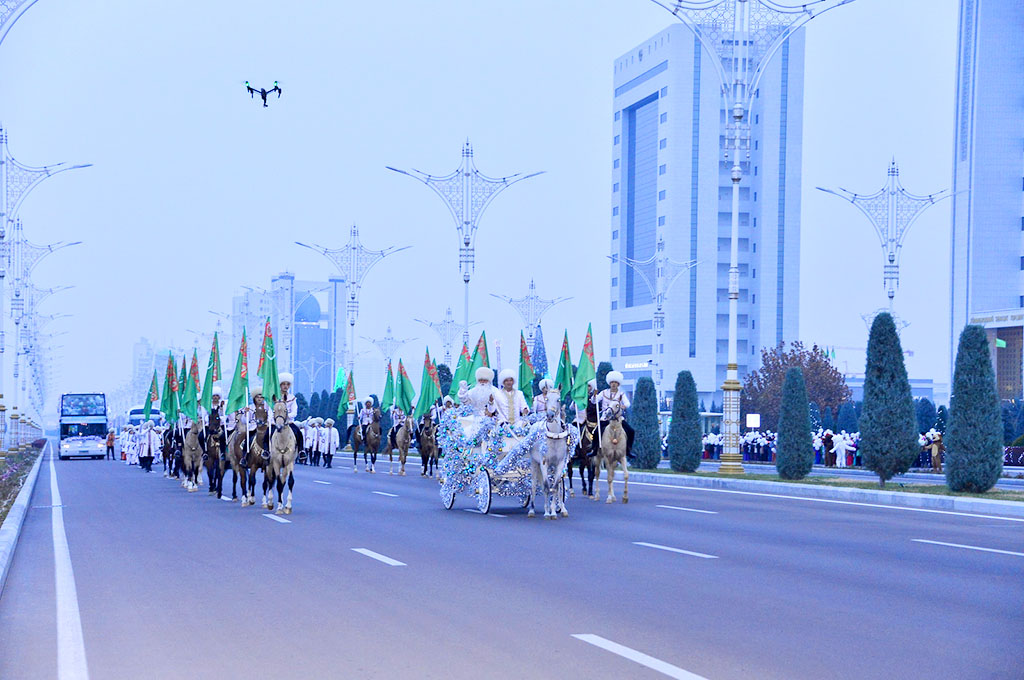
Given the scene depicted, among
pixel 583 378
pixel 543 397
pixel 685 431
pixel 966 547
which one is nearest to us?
pixel 966 547

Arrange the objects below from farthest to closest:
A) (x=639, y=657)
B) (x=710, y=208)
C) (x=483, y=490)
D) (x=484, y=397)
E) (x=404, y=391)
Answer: (x=710, y=208)
(x=404, y=391)
(x=483, y=490)
(x=484, y=397)
(x=639, y=657)

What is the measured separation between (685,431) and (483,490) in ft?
55.9

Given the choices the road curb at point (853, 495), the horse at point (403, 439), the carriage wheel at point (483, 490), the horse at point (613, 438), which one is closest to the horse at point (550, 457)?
the carriage wheel at point (483, 490)

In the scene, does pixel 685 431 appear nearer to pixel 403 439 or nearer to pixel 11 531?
pixel 403 439

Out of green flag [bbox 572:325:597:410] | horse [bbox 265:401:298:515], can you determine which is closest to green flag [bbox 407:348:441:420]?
green flag [bbox 572:325:597:410]

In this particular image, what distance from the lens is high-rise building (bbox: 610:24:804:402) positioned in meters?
149

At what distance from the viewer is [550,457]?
21.8 m

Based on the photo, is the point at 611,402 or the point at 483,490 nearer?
the point at 483,490

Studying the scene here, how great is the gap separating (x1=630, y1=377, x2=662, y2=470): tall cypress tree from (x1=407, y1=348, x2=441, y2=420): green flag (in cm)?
626

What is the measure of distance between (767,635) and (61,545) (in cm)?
1058

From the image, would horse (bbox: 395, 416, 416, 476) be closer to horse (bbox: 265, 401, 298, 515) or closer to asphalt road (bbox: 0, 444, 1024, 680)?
horse (bbox: 265, 401, 298, 515)

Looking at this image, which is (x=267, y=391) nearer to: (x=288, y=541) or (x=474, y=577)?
(x=288, y=541)

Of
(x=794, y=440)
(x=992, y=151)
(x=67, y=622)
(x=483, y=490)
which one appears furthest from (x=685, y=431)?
(x=992, y=151)

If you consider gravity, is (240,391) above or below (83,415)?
above
